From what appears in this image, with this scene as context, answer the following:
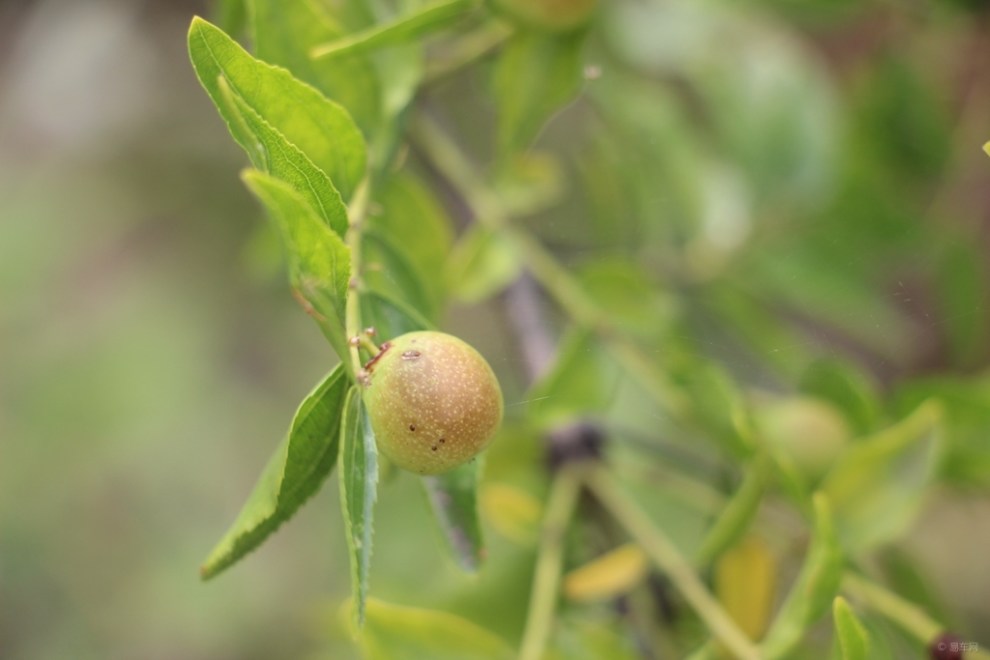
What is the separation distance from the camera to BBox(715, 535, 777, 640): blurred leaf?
3.06 ft

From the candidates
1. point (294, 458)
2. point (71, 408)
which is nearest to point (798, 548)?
point (294, 458)

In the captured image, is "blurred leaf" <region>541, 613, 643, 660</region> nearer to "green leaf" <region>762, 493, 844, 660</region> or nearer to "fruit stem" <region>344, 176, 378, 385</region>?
"green leaf" <region>762, 493, 844, 660</region>

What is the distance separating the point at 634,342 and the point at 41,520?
155 cm

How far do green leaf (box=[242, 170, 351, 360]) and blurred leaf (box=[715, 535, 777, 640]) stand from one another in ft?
1.63

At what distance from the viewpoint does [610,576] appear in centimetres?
92

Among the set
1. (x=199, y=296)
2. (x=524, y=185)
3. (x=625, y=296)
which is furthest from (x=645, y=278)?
(x=199, y=296)

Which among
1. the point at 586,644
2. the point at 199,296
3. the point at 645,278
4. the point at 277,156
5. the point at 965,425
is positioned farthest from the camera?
the point at 199,296

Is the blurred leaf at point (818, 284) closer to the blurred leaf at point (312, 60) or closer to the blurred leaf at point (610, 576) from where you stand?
the blurred leaf at point (610, 576)

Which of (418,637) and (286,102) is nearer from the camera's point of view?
(286,102)

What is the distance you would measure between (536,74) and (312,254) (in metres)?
0.43

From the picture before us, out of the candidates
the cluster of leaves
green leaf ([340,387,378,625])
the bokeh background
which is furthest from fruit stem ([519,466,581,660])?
the bokeh background

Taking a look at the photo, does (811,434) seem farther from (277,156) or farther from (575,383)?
(277,156)

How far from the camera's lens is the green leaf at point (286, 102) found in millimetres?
538

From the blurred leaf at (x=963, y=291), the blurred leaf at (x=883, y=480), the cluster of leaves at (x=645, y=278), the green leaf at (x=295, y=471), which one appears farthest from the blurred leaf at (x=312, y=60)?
the blurred leaf at (x=963, y=291)
